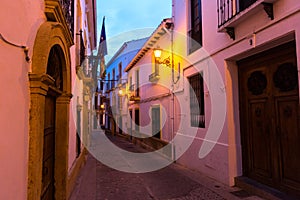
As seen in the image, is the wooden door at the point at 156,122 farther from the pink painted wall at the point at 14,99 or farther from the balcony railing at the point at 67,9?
the pink painted wall at the point at 14,99

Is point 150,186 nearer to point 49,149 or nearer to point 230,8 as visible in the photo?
point 49,149

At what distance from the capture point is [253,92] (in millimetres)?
5402

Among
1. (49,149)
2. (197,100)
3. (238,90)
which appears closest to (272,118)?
(238,90)

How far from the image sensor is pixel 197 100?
25.4 feet

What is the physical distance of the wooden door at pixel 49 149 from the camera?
3676mm

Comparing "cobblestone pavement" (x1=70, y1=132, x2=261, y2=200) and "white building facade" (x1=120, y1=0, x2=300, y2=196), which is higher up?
"white building facade" (x1=120, y1=0, x2=300, y2=196)

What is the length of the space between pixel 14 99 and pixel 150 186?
4.68 metres

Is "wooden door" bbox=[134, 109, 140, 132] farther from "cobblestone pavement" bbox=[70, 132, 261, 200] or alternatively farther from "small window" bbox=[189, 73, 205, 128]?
"small window" bbox=[189, 73, 205, 128]

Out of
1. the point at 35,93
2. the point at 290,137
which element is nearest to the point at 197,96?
the point at 290,137

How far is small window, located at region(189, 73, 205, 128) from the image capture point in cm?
741

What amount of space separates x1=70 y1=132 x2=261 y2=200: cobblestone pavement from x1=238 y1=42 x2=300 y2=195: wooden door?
0.71m

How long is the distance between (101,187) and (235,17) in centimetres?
529

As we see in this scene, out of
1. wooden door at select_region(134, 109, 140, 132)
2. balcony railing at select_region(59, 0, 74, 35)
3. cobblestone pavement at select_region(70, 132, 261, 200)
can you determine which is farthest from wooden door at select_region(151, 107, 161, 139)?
balcony railing at select_region(59, 0, 74, 35)

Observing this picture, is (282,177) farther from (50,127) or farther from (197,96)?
(50,127)
